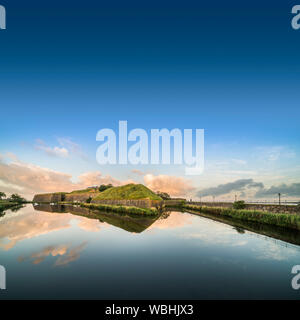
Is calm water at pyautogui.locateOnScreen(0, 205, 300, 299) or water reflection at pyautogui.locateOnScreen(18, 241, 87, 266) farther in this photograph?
water reflection at pyautogui.locateOnScreen(18, 241, 87, 266)

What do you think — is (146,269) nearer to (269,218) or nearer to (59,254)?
(59,254)

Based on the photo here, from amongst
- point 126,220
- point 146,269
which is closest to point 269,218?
point 126,220

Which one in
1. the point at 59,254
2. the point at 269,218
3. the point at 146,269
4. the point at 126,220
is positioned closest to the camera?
the point at 146,269

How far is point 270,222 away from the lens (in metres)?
25.5

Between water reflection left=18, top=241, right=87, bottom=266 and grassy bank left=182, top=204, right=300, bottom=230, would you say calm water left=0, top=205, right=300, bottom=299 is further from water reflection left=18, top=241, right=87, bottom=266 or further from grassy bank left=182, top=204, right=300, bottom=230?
grassy bank left=182, top=204, right=300, bottom=230

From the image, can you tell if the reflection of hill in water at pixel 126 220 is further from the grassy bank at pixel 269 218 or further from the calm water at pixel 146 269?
the grassy bank at pixel 269 218

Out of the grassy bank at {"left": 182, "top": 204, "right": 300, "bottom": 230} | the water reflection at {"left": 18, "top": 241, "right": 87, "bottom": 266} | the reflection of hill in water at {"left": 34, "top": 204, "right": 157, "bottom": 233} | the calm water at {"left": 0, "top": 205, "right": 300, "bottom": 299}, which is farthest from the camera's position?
the reflection of hill in water at {"left": 34, "top": 204, "right": 157, "bottom": 233}

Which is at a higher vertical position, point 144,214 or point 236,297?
point 236,297

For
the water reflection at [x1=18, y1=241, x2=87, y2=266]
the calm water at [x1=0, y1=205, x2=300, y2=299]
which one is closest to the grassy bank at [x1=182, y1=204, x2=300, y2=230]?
the calm water at [x1=0, y1=205, x2=300, y2=299]

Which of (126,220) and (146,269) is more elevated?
(146,269)

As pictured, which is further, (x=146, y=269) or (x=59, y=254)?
(x=59, y=254)
